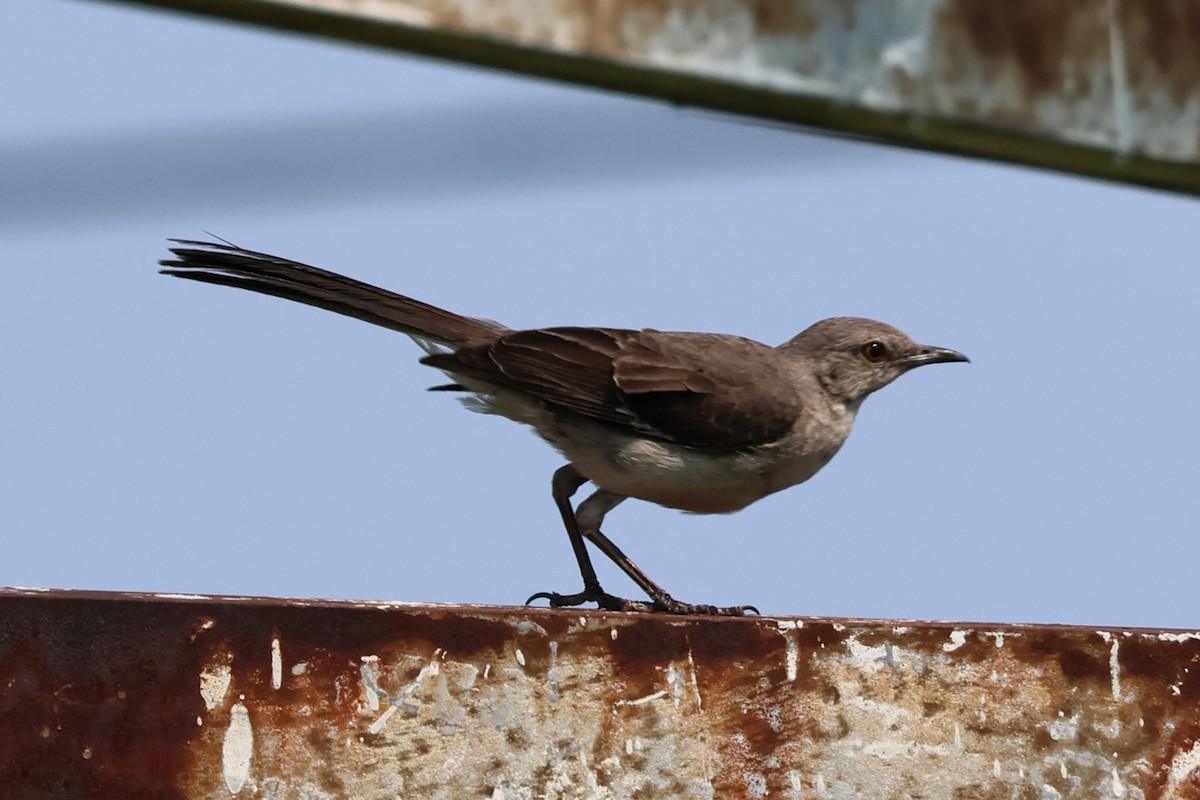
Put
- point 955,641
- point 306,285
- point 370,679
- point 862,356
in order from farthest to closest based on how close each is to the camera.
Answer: point 862,356 → point 306,285 → point 955,641 → point 370,679

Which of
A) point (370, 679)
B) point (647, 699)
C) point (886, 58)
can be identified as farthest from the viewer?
point (647, 699)

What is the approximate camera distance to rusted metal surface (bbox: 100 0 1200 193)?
188cm

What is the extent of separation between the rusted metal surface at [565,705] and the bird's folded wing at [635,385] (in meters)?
2.76

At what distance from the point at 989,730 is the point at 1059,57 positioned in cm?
157

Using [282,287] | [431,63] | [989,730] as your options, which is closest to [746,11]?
[431,63]

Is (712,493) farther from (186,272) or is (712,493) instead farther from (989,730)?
(989,730)

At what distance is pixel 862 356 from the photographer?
21.9ft

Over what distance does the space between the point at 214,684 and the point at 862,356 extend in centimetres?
425

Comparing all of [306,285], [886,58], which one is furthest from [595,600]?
[886,58]

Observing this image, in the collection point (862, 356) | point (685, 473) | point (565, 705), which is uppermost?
point (862, 356)

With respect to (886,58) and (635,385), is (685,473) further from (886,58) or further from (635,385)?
(886,58)

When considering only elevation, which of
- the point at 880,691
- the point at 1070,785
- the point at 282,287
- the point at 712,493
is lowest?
the point at 1070,785

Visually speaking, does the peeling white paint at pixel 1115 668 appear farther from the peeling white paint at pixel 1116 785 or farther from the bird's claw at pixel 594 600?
the bird's claw at pixel 594 600

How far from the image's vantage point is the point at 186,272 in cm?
560
